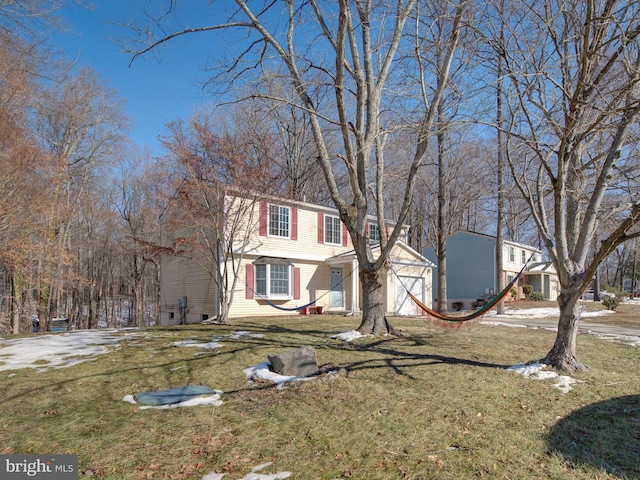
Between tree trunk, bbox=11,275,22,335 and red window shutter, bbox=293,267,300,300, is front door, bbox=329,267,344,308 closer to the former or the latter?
red window shutter, bbox=293,267,300,300

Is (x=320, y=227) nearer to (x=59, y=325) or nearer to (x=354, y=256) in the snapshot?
(x=354, y=256)

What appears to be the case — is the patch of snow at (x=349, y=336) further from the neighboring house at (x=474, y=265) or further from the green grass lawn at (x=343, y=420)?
the neighboring house at (x=474, y=265)

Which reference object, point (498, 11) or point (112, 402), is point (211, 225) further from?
point (498, 11)

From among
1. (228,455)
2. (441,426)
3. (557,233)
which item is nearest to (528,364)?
(557,233)

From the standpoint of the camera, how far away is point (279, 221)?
48.8ft

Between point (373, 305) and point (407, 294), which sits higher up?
point (373, 305)

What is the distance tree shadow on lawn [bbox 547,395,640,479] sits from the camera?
293 cm

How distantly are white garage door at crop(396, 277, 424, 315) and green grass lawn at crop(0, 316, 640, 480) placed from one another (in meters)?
10.0

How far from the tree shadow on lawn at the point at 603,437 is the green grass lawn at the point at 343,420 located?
0.02m

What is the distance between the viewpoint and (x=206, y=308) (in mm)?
14164

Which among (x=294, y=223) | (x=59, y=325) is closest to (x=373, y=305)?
(x=294, y=223)

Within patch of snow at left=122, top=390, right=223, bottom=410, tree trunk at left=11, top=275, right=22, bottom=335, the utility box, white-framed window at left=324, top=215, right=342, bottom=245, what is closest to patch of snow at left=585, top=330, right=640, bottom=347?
patch of snow at left=122, top=390, right=223, bottom=410

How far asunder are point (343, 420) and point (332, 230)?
1322 centimetres

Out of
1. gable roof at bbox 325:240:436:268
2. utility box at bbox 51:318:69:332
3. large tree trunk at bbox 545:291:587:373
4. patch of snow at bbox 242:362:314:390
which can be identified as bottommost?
utility box at bbox 51:318:69:332
